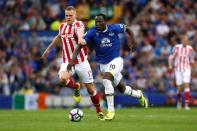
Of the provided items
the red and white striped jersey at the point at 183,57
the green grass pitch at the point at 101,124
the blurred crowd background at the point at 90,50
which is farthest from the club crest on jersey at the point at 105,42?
the blurred crowd background at the point at 90,50

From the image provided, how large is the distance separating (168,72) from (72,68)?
11706 mm

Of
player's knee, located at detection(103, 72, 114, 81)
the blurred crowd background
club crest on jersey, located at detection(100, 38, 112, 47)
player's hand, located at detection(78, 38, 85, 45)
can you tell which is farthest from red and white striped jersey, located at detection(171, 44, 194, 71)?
player's hand, located at detection(78, 38, 85, 45)

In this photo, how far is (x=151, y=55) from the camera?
30062 millimetres

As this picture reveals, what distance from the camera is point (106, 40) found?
56.7 ft

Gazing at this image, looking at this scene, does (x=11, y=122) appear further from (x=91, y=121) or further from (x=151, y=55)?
(x=151, y=55)

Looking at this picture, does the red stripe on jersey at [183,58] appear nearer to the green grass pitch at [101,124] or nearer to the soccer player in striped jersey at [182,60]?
the soccer player in striped jersey at [182,60]

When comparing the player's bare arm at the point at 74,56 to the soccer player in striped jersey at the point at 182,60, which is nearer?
the player's bare arm at the point at 74,56

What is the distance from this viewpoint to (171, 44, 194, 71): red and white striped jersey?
82.1 ft

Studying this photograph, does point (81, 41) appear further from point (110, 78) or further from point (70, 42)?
point (110, 78)

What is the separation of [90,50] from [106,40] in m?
12.9

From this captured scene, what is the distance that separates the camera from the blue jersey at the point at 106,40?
1722cm

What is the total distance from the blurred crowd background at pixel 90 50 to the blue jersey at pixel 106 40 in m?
11.1

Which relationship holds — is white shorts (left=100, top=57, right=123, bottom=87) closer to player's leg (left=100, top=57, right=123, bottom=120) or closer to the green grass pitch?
player's leg (left=100, top=57, right=123, bottom=120)

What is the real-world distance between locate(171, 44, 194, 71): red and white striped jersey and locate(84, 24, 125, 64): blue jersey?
25.9 feet
